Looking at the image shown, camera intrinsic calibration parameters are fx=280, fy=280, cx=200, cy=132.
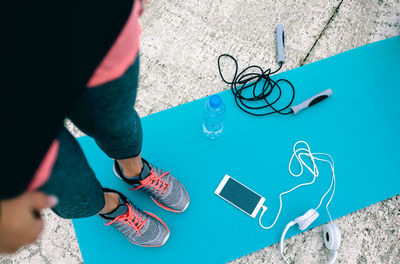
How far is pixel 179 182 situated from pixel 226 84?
0.57 m

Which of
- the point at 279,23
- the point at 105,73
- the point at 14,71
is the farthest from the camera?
the point at 279,23

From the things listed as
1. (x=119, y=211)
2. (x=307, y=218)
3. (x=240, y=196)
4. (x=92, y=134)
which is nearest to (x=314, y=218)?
(x=307, y=218)

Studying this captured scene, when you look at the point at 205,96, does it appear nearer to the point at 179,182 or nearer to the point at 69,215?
the point at 179,182

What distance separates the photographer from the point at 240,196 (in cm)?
127

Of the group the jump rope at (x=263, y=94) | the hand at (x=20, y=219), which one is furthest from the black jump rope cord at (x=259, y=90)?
the hand at (x=20, y=219)

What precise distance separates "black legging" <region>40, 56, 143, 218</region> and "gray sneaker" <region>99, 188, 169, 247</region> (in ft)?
0.73

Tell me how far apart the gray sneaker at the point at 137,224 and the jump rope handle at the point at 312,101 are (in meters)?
0.82

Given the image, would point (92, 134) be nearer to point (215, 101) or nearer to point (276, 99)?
point (215, 101)

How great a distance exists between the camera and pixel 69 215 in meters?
0.76

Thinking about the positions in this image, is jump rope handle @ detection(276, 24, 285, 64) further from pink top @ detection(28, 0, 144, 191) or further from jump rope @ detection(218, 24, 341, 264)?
pink top @ detection(28, 0, 144, 191)

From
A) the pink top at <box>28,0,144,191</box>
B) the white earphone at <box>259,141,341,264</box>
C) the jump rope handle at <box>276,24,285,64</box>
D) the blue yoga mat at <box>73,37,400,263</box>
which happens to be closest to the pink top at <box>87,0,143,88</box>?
the pink top at <box>28,0,144,191</box>

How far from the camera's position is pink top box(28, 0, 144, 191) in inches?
19.5

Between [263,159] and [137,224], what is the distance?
2.10ft

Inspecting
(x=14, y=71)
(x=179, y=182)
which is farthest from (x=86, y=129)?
(x=179, y=182)
